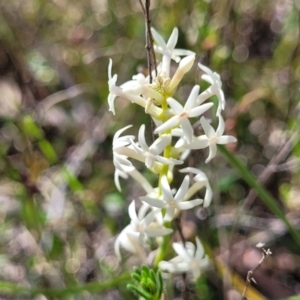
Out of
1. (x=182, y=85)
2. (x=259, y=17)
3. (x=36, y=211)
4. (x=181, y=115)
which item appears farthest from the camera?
(x=259, y=17)

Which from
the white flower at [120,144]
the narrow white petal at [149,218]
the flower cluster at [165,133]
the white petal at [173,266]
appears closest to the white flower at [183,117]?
the flower cluster at [165,133]

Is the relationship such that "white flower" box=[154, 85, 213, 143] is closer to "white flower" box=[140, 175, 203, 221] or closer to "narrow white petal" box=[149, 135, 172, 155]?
"narrow white petal" box=[149, 135, 172, 155]

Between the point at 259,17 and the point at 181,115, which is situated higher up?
the point at 181,115

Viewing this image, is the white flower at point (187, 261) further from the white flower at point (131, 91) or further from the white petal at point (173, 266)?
the white flower at point (131, 91)

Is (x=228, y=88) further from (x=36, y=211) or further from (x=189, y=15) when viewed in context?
(x=36, y=211)

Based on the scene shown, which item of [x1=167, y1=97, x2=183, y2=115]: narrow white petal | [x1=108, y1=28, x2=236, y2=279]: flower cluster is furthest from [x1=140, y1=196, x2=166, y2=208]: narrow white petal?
[x1=167, y1=97, x2=183, y2=115]: narrow white petal

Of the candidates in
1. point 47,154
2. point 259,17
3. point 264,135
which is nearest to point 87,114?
point 47,154
